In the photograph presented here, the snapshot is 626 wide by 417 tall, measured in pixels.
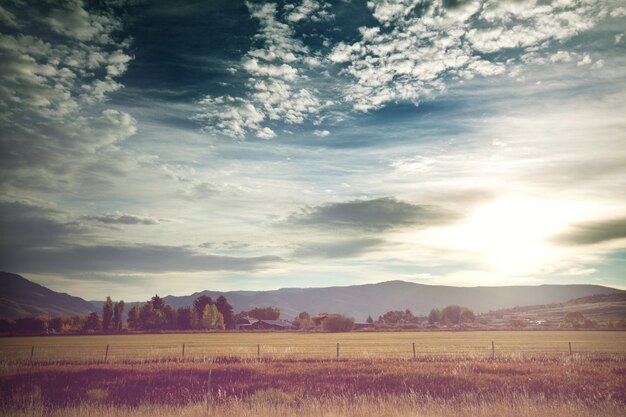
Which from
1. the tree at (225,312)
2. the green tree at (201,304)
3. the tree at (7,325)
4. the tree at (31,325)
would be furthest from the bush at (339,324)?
the tree at (7,325)

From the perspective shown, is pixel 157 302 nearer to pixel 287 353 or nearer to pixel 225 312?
pixel 225 312

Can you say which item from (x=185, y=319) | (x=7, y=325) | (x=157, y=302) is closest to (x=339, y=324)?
(x=185, y=319)

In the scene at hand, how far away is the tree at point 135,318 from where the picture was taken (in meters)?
153

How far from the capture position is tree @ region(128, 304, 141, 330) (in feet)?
503

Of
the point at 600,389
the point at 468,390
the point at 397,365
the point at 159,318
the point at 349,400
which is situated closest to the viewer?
the point at 349,400

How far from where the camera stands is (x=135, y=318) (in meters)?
159

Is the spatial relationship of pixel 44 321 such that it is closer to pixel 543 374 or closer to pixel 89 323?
pixel 89 323

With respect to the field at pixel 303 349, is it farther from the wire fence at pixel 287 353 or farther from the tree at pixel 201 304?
the tree at pixel 201 304

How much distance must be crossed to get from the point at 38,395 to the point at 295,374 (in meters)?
13.4

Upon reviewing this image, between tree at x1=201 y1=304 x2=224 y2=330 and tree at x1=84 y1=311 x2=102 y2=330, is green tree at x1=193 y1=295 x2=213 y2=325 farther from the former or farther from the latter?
tree at x1=84 y1=311 x2=102 y2=330

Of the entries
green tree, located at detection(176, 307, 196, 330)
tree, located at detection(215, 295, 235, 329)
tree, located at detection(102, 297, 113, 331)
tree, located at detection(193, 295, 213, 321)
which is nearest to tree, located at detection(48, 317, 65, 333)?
tree, located at detection(102, 297, 113, 331)

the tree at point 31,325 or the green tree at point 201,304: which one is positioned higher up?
the green tree at point 201,304

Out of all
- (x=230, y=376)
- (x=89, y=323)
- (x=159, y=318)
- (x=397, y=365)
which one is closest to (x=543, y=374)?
(x=397, y=365)

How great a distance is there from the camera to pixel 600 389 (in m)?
20.0
